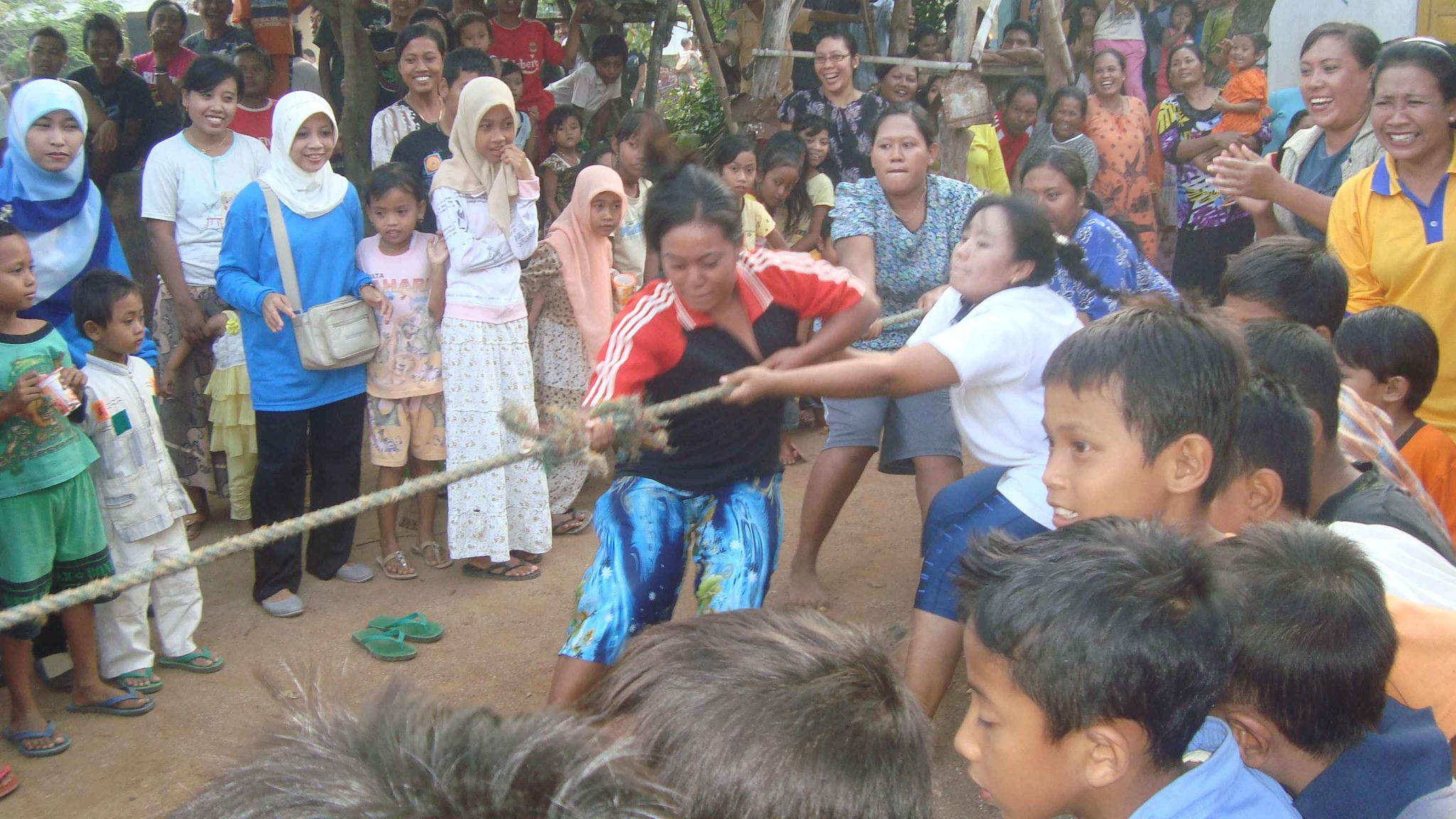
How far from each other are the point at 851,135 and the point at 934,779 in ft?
13.2

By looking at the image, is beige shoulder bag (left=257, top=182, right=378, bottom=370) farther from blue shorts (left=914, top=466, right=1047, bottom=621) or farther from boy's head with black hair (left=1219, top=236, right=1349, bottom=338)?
boy's head with black hair (left=1219, top=236, right=1349, bottom=338)

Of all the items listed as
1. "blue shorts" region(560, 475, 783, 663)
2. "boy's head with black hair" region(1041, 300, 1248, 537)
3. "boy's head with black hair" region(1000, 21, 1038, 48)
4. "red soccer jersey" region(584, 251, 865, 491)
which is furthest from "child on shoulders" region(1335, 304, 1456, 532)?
"boy's head with black hair" region(1000, 21, 1038, 48)

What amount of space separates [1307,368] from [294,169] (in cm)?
341

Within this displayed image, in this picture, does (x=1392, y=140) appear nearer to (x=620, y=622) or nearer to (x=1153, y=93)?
(x=620, y=622)

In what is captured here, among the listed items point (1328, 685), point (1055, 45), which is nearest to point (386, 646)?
point (1328, 685)

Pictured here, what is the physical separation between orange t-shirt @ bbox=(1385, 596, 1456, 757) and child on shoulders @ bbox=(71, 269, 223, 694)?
10.6 ft

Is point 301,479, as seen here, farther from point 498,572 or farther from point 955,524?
point 955,524

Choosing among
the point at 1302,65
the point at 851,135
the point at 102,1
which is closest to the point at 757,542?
the point at 1302,65

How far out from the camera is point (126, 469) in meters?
3.51

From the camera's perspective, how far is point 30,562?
315 cm

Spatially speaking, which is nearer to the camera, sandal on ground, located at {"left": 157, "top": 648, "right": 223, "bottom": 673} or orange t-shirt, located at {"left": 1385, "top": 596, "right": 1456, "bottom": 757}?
orange t-shirt, located at {"left": 1385, "top": 596, "right": 1456, "bottom": 757}

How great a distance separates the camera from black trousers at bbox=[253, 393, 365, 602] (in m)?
4.16

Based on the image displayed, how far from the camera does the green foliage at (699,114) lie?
8289 millimetres

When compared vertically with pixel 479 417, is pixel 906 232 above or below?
above
